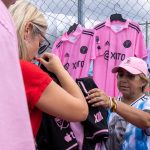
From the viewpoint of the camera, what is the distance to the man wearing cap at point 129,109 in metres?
1.81

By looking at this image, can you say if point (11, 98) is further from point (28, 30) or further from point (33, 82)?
point (28, 30)

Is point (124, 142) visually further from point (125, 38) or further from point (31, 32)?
point (125, 38)

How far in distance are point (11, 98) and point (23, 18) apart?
572 millimetres

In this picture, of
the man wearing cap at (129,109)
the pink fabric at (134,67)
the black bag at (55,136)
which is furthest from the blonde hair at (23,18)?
the pink fabric at (134,67)

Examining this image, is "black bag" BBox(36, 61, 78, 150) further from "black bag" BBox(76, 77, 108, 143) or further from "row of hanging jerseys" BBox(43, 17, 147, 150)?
"row of hanging jerseys" BBox(43, 17, 147, 150)

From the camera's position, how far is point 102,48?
343cm

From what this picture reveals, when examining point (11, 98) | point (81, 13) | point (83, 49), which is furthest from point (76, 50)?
point (11, 98)

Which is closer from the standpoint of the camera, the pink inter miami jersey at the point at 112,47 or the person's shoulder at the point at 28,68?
the person's shoulder at the point at 28,68

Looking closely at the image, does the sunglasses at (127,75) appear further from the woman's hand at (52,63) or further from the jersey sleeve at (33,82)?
the jersey sleeve at (33,82)

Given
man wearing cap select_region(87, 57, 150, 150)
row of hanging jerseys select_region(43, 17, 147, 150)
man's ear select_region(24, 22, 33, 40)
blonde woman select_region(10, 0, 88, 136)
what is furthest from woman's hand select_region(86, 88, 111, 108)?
row of hanging jerseys select_region(43, 17, 147, 150)

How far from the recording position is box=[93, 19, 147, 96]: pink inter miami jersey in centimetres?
331

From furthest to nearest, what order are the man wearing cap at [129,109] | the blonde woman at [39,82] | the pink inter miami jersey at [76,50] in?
1. the pink inter miami jersey at [76,50]
2. the man wearing cap at [129,109]
3. the blonde woman at [39,82]

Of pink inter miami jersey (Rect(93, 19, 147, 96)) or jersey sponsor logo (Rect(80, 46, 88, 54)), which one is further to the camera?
jersey sponsor logo (Rect(80, 46, 88, 54))

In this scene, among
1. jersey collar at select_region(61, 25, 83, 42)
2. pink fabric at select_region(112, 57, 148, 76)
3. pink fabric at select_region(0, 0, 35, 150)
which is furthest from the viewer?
jersey collar at select_region(61, 25, 83, 42)
